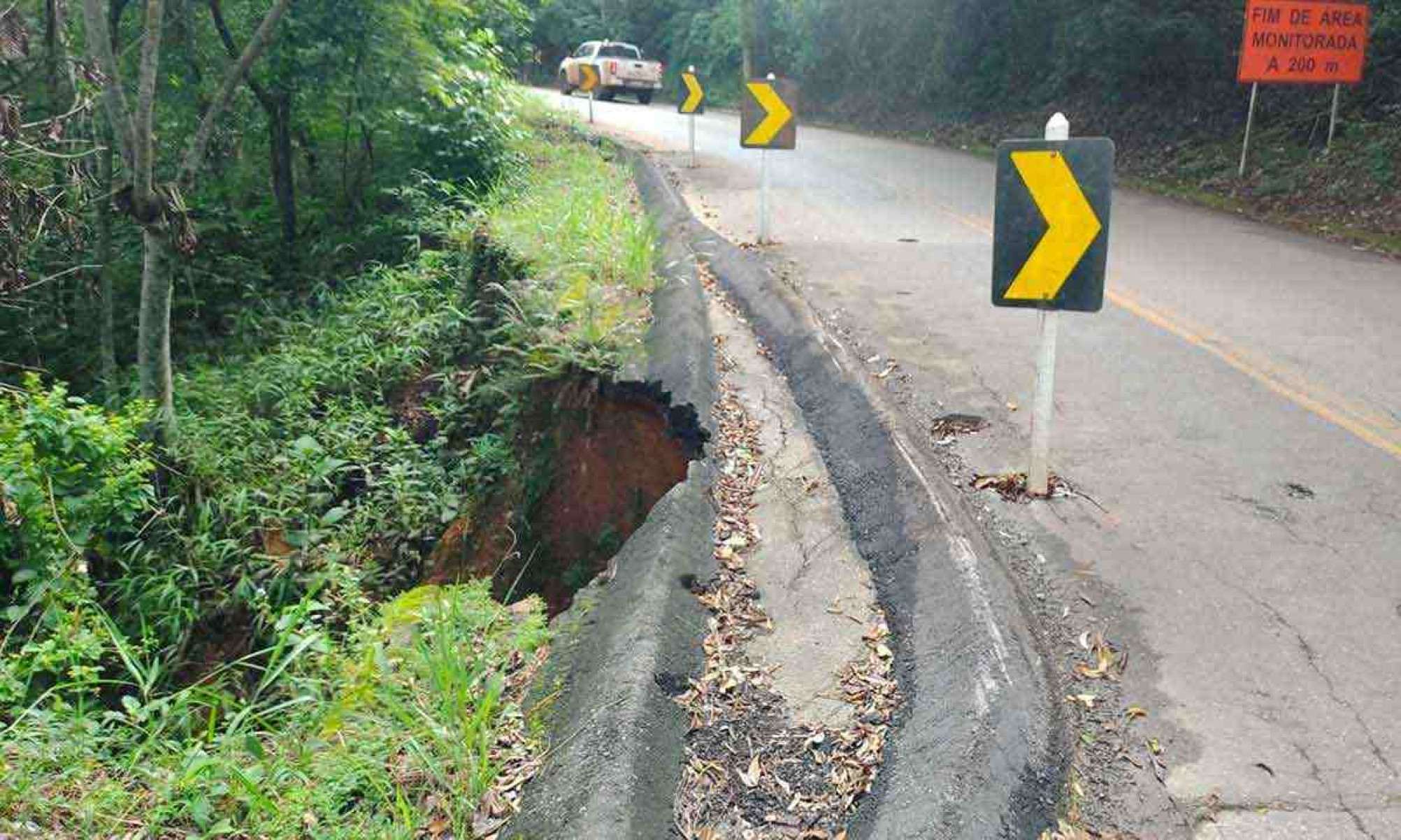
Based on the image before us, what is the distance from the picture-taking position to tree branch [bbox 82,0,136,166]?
249 inches

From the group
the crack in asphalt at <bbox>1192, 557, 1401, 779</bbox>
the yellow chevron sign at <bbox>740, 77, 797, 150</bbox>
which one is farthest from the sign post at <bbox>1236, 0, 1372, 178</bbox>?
the crack in asphalt at <bbox>1192, 557, 1401, 779</bbox>

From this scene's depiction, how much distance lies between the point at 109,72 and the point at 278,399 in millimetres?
2950

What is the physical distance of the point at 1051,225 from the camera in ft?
15.0

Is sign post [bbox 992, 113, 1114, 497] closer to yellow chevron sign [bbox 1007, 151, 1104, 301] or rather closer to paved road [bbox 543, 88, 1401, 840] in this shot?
yellow chevron sign [bbox 1007, 151, 1104, 301]

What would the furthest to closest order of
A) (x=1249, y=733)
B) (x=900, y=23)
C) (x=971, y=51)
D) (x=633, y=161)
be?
(x=900, y=23) < (x=971, y=51) < (x=633, y=161) < (x=1249, y=733)

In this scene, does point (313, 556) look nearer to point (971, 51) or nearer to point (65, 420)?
point (65, 420)

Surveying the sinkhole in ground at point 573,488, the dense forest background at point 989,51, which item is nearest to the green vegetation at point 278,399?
the sinkhole in ground at point 573,488

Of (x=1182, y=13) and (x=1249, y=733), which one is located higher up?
(x=1182, y=13)

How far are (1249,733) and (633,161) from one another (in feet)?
44.6

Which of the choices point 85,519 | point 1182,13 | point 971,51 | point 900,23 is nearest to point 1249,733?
point 85,519

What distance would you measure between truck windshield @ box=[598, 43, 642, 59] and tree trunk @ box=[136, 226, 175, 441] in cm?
3144

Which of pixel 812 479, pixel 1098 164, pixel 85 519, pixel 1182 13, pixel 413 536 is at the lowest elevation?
pixel 413 536

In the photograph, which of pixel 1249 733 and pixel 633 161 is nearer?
pixel 1249 733

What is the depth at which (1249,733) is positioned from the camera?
333cm
